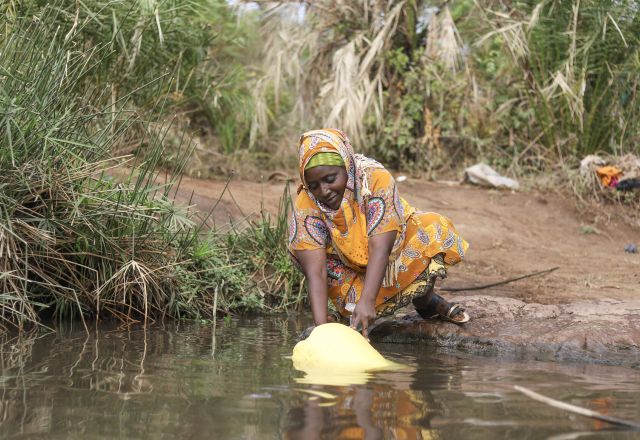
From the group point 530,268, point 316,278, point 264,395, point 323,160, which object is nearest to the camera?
point 264,395

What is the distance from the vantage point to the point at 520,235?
8805 millimetres

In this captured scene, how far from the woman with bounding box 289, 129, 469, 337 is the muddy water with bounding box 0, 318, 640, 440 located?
29 centimetres

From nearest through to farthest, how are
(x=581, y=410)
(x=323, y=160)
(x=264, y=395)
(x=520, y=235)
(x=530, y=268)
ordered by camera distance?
(x=581, y=410) → (x=264, y=395) → (x=323, y=160) → (x=530, y=268) → (x=520, y=235)

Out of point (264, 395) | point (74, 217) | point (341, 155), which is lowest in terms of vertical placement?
point (264, 395)

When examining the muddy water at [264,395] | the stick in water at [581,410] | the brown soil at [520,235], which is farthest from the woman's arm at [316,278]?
the brown soil at [520,235]

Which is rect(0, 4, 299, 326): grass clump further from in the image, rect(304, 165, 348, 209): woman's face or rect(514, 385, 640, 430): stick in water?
rect(514, 385, 640, 430): stick in water

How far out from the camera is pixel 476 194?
10094mm

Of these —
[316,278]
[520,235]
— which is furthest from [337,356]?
[520,235]

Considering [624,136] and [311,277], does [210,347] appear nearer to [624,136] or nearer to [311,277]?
[311,277]

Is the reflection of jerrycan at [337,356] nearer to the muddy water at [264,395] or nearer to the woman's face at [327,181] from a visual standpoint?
the muddy water at [264,395]

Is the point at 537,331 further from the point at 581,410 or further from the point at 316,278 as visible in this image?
the point at 581,410

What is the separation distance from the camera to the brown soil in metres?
6.59

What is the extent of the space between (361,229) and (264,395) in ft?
3.81

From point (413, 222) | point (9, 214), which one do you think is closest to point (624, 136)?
point (413, 222)
